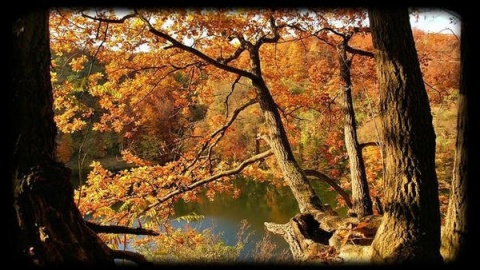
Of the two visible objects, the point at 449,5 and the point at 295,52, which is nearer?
the point at 449,5

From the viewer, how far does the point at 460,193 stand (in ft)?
8.05

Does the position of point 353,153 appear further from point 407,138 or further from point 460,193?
point 407,138

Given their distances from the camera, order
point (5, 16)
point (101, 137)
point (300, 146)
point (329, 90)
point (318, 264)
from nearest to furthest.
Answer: point (5, 16), point (318, 264), point (329, 90), point (300, 146), point (101, 137)

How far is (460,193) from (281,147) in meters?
2.95

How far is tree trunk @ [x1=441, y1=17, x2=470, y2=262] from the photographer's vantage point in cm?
232

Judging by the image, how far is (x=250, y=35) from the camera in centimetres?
570

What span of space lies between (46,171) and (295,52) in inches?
339

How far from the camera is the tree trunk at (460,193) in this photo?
232cm

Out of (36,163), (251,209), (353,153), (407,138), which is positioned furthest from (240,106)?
(251,209)

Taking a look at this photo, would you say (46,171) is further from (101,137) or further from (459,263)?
(101,137)

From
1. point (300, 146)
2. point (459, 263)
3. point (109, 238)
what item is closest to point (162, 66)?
point (109, 238)

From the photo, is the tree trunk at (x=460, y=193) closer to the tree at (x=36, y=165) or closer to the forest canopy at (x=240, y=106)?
the forest canopy at (x=240, y=106)

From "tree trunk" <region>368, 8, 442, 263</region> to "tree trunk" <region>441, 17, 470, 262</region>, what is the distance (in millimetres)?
225

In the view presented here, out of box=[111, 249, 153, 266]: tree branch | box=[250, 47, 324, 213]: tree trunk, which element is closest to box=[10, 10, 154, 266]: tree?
box=[111, 249, 153, 266]: tree branch
